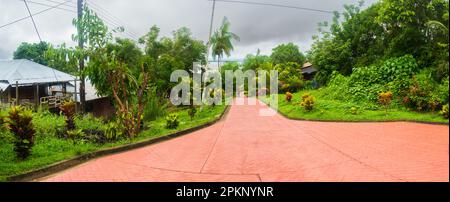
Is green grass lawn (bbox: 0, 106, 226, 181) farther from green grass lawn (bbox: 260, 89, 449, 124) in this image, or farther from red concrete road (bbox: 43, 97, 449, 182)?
green grass lawn (bbox: 260, 89, 449, 124)

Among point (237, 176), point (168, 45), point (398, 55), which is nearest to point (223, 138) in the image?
point (237, 176)

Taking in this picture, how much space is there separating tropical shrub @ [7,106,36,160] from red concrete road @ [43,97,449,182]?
116cm

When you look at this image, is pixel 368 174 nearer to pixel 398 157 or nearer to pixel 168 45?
pixel 398 157

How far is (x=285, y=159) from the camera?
21.5 feet

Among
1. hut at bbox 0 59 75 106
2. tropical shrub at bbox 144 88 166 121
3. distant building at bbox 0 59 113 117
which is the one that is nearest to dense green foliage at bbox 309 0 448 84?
tropical shrub at bbox 144 88 166 121

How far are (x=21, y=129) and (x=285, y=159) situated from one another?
204 inches

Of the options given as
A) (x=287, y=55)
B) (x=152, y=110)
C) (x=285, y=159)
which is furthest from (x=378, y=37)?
(x=287, y=55)

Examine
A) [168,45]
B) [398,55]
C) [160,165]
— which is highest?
[168,45]

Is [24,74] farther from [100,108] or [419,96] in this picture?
[419,96]

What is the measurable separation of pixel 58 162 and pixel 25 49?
117ft

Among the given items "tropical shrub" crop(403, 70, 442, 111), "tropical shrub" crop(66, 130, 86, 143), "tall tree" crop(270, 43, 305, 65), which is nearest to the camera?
"tropical shrub" crop(66, 130, 86, 143)

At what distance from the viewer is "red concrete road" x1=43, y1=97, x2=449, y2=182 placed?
17.6ft

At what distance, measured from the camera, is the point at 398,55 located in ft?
51.5

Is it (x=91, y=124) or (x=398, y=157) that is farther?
(x=91, y=124)
